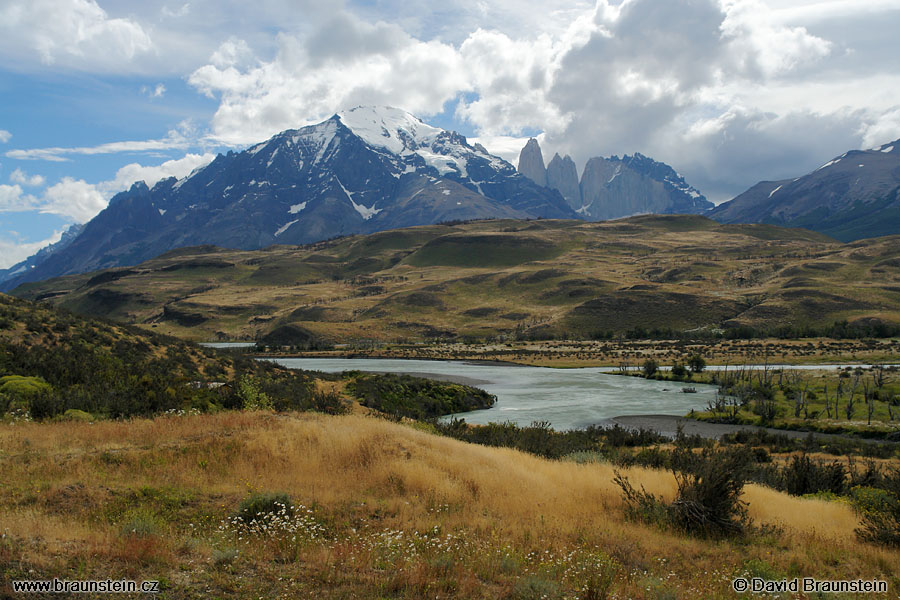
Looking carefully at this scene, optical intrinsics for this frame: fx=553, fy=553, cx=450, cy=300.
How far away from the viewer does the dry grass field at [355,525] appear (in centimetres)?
718

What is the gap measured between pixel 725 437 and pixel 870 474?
1958 cm

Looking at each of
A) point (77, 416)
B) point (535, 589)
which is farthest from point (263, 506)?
point (77, 416)

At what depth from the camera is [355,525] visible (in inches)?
368

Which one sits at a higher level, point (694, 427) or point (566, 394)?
point (694, 427)

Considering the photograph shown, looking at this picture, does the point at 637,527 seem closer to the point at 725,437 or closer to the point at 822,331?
the point at 725,437

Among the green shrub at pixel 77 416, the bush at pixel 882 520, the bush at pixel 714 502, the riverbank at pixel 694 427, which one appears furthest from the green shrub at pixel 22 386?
the riverbank at pixel 694 427

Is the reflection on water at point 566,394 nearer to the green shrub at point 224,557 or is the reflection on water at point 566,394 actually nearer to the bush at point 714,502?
the bush at point 714,502

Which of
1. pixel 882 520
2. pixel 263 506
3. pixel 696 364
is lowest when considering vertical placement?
pixel 696 364

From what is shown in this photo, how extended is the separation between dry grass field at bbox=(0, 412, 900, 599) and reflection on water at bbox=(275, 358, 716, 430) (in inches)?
1158

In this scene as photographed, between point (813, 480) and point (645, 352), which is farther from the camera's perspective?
point (645, 352)

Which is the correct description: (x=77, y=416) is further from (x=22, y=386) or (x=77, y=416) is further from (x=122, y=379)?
(x=122, y=379)

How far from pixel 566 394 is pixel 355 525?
5161cm

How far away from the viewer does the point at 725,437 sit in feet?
117

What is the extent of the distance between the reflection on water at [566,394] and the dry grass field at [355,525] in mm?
29424
